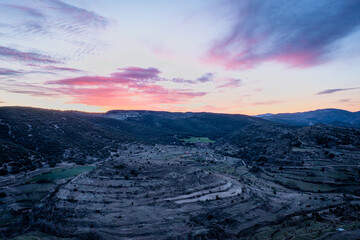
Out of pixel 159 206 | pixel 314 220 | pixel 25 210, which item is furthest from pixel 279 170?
pixel 25 210

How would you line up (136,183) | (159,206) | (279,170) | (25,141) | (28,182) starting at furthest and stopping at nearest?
(25,141) → (279,170) → (28,182) → (136,183) → (159,206)

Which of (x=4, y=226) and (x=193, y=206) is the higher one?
(x=193, y=206)

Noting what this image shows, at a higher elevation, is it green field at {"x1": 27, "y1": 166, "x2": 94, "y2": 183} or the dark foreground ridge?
the dark foreground ridge

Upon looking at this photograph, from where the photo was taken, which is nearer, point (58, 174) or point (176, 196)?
Answer: point (176, 196)

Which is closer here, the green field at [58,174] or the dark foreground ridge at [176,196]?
the dark foreground ridge at [176,196]

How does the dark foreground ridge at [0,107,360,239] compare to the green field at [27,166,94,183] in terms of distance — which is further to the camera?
the green field at [27,166,94,183]

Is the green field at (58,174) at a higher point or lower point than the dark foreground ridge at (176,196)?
lower

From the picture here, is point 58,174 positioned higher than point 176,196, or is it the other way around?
point 176,196

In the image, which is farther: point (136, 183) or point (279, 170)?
point (279, 170)

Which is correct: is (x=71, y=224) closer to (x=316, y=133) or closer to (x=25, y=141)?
(x=25, y=141)

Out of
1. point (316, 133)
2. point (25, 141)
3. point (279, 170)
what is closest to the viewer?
point (279, 170)

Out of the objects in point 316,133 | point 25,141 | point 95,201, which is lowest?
point 95,201
